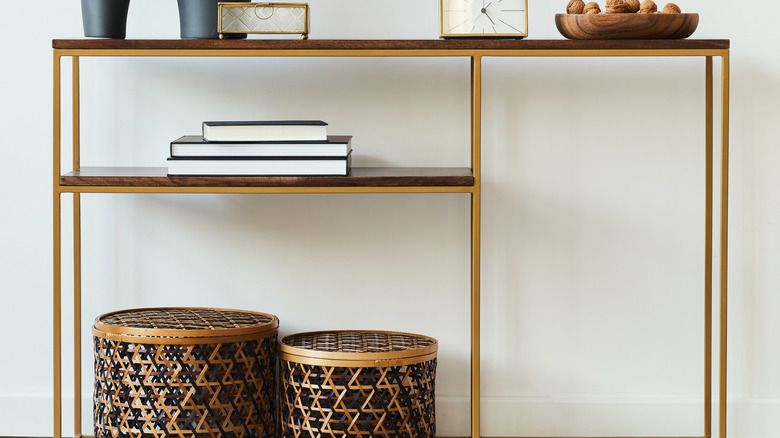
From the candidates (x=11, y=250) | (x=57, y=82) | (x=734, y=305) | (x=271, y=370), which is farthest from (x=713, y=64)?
(x=11, y=250)

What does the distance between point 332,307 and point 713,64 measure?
3.62ft

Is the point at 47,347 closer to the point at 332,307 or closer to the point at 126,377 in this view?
the point at 126,377

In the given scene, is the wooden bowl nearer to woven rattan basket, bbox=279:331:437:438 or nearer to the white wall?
the white wall

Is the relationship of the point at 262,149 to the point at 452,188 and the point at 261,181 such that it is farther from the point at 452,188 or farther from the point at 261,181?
the point at 452,188

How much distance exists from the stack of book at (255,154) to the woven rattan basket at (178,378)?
346mm

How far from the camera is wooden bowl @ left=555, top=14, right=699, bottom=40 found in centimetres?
174

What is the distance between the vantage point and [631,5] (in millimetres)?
1766

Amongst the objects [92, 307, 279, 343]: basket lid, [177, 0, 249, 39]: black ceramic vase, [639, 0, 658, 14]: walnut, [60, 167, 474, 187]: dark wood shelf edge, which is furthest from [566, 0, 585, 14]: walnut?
[92, 307, 279, 343]: basket lid

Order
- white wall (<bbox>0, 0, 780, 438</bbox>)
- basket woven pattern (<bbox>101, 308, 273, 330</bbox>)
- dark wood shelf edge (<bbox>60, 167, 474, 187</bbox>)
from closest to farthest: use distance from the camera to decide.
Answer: dark wood shelf edge (<bbox>60, 167, 474, 187</bbox>)
basket woven pattern (<bbox>101, 308, 273, 330</bbox>)
white wall (<bbox>0, 0, 780, 438</bbox>)

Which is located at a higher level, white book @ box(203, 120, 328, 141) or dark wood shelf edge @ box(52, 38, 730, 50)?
dark wood shelf edge @ box(52, 38, 730, 50)

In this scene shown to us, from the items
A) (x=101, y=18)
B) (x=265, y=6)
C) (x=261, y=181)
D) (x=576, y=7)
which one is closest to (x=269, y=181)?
(x=261, y=181)

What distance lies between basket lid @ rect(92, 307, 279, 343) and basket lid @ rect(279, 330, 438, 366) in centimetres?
9

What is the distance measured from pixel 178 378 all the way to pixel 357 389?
1.23 ft

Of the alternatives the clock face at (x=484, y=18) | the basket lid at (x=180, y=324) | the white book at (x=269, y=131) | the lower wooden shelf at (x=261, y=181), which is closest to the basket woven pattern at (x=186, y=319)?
the basket lid at (x=180, y=324)
